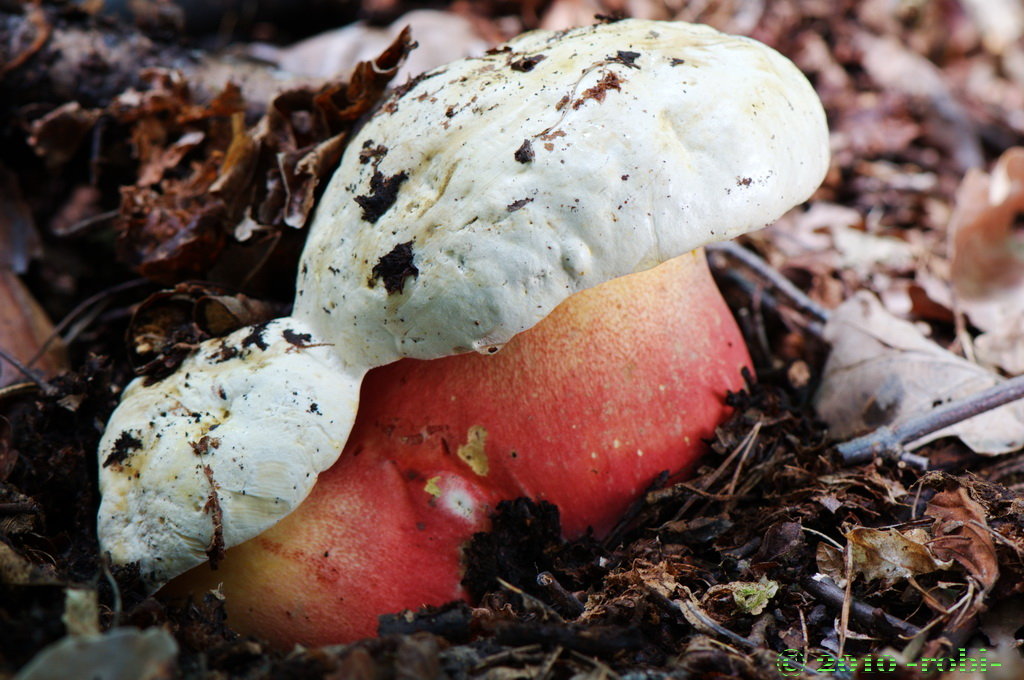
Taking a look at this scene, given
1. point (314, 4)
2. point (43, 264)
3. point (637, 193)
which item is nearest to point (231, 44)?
point (314, 4)

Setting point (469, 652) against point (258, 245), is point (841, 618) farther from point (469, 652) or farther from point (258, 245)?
point (258, 245)

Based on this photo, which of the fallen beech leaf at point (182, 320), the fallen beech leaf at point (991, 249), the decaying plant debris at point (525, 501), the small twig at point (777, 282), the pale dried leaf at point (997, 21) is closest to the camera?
the decaying plant debris at point (525, 501)

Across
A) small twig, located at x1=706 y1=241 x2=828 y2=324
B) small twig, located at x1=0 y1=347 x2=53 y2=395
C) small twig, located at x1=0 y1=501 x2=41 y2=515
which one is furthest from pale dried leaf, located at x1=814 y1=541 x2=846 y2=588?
small twig, located at x1=0 y1=347 x2=53 y2=395

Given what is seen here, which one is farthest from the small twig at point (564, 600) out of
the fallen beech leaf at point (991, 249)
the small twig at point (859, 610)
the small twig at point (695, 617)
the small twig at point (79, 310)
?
the fallen beech leaf at point (991, 249)

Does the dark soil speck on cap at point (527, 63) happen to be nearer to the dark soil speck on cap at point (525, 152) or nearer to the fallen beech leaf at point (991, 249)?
the dark soil speck on cap at point (525, 152)

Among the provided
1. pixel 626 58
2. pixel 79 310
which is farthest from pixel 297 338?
pixel 79 310

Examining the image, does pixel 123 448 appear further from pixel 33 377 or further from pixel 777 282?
pixel 777 282
